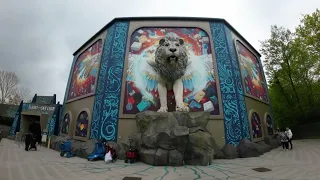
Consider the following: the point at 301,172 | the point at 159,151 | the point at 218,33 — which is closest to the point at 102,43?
the point at 218,33

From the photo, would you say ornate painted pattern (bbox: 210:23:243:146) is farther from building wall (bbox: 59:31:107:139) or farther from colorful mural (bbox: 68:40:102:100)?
colorful mural (bbox: 68:40:102:100)

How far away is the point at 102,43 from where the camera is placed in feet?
40.3

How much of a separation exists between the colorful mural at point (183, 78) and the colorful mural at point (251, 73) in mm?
3045

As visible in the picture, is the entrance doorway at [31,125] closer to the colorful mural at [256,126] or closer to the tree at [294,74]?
the colorful mural at [256,126]

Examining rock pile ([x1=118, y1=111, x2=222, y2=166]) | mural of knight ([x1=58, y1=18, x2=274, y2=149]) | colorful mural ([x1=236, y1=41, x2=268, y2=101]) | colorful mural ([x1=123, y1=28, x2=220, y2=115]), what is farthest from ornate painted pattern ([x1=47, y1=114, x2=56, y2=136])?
colorful mural ([x1=236, y1=41, x2=268, y2=101])

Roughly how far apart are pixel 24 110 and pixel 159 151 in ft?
48.8

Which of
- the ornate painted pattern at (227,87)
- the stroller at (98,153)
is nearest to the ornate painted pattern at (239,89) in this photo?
the ornate painted pattern at (227,87)

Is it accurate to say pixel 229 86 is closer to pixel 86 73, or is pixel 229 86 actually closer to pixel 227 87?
pixel 227 87

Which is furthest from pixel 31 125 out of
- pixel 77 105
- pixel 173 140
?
pixel 173 140

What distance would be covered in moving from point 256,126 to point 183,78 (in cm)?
571

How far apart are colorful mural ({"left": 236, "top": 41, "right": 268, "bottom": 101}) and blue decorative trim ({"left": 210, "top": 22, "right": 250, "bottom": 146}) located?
1.22 meters

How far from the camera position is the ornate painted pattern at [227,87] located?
9.38 metres

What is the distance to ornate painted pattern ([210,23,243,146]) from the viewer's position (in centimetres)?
938

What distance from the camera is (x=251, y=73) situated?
1318 centimetres
